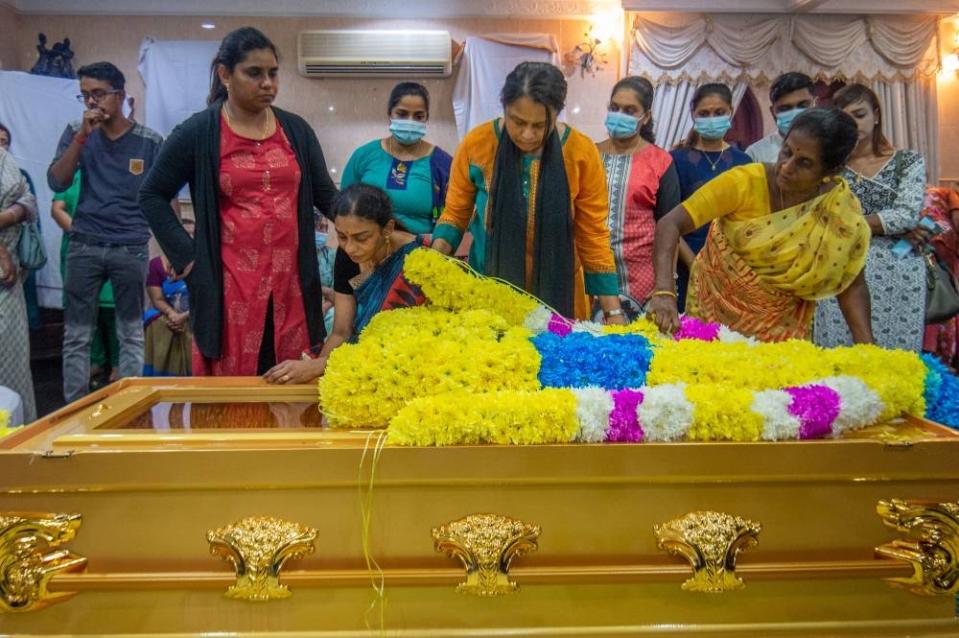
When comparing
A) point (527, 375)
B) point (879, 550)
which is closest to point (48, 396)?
point (527, 375)

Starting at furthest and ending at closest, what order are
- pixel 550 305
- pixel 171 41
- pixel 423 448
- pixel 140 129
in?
pixel 171 41 < pixel 140 129 < pixel 550 305 < pixel 423 448

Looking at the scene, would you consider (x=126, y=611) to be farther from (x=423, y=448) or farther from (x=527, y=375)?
(x=527, y=375)

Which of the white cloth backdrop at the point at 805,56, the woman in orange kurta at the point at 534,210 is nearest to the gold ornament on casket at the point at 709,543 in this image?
the woman in orange kurta at the point at 534,210

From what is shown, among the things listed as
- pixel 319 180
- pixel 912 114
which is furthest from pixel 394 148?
pixel 912 114

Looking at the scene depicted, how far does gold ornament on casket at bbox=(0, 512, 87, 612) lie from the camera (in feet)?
4.61

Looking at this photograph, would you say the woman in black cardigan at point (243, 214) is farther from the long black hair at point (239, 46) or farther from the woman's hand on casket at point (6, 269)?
the woman's hand on casket at point (6, 269)

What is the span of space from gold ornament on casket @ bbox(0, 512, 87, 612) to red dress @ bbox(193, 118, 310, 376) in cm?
108

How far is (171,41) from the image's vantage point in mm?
5051

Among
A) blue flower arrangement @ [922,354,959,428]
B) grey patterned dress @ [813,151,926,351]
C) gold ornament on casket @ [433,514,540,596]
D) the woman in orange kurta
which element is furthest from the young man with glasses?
blue flower arrangement @ [922,354,959,428]

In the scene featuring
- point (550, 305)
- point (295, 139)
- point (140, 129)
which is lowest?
point (550, 305)

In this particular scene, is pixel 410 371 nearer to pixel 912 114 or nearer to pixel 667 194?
pixel 667 194

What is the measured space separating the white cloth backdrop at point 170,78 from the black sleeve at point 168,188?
296cm

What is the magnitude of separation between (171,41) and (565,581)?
16.2ft

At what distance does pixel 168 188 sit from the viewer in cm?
241
